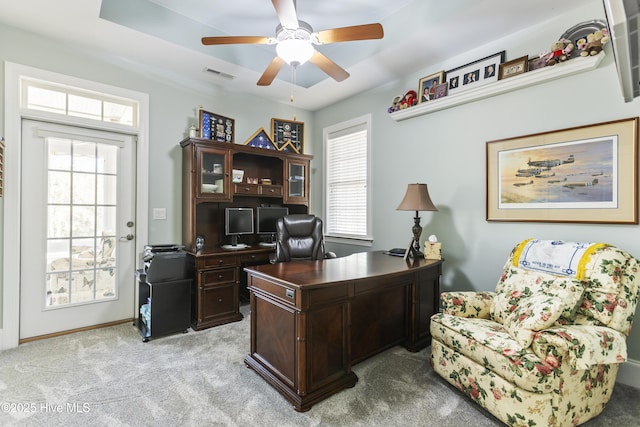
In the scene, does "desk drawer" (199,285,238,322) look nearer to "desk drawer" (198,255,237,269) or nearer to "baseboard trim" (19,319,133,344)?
"desk drawer" (198,255,237,269)

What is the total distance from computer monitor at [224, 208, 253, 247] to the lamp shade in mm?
1939

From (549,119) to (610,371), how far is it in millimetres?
1829

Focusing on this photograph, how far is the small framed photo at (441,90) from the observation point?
3049 mm

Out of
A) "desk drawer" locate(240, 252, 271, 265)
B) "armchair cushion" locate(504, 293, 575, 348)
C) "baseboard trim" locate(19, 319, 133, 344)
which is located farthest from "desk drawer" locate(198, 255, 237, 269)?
"armchair cushion" locate(504, 293, 575, 348)

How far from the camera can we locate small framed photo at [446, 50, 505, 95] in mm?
2721

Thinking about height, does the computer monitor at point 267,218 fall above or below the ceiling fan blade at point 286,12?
below

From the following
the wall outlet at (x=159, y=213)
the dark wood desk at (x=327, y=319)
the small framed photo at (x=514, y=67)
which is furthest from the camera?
the wall outlet at (x=159, y=213)

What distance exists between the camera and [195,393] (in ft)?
6.47

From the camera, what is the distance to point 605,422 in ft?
5.64

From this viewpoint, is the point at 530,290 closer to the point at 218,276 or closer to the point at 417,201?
the point at 417,201

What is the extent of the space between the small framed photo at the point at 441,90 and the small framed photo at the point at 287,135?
1.89 metres

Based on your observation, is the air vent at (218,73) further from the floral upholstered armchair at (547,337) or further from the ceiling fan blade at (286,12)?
the floral upholstered armchair at (547,337)

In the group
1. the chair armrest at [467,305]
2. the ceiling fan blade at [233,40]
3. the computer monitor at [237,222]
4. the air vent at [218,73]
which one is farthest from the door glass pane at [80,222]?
the chair armrest at [467,305]

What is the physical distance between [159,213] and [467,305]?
3.21 metres
